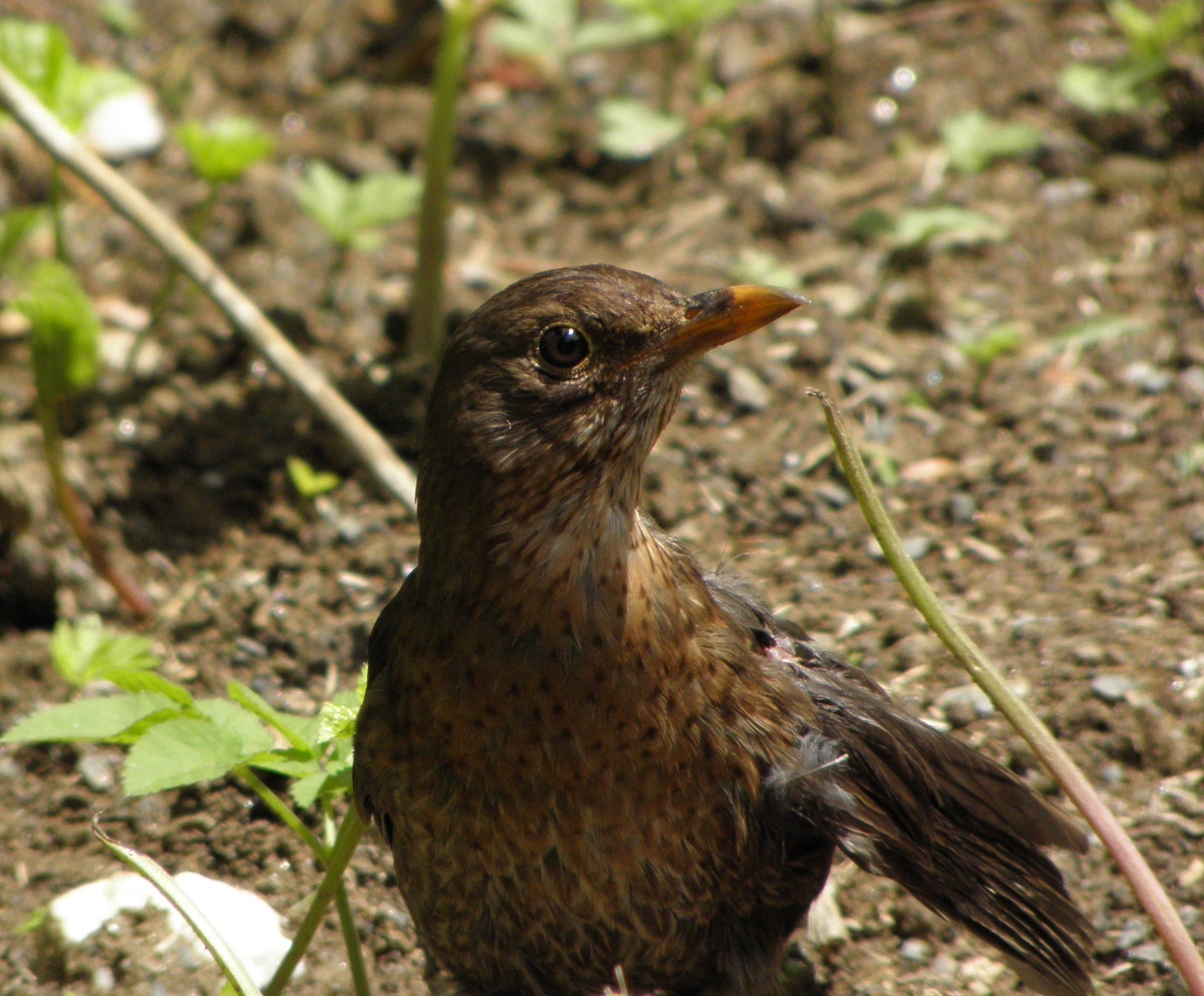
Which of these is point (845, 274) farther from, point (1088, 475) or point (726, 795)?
point (726, 795)

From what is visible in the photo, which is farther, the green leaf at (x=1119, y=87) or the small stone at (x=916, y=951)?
the green leaf at (x=1119, y=87)

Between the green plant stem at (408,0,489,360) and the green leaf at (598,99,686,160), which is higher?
the green leaf at (598,99,686,160)

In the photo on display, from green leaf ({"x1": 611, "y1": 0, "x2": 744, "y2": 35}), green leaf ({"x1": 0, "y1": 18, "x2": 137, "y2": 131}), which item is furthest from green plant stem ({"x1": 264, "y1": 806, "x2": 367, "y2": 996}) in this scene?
green leaf ({"x1": 611, "y1": 0, "x2": 744, "y2": 35})

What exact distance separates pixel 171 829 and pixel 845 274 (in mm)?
3067

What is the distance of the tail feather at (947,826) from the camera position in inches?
125

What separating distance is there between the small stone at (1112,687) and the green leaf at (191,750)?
2.13 m

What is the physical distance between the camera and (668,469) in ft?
16.2

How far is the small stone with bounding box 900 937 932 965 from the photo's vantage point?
12.0 feet

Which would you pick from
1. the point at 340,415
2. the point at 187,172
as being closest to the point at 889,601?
the point at 340,415

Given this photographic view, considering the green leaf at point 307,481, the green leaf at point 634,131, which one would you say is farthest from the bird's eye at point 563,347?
the green leaf at point 634,131

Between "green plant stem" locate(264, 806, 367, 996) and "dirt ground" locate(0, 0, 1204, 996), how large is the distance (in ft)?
1.39

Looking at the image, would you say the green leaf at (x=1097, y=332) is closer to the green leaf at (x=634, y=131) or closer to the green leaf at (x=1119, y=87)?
the green leaf at (x=1119, y=87)

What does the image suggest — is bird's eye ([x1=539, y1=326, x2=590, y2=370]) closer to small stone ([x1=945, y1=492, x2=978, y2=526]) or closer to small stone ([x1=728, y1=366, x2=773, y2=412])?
small stone ([x1=945, y1=492, x2=978, y2=526])

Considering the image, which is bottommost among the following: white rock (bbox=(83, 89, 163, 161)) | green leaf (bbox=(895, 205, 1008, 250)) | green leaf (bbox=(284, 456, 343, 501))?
green leaf (bbox=(284, 456, 343, 501))
